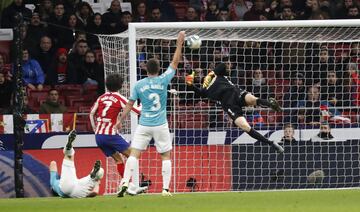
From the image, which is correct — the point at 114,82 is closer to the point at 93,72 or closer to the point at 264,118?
the point at 264,118

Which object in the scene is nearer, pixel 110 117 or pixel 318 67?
pixel 110 117

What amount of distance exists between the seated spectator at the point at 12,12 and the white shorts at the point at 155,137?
6837 mm

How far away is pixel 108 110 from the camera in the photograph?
17172 millimetres

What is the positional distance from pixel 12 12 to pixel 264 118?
223 inches

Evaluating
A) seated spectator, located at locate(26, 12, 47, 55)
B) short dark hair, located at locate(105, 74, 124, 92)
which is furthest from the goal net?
seated spectator, located at locate(26, 12, 47, 55)

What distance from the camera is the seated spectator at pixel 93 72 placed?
21.6m

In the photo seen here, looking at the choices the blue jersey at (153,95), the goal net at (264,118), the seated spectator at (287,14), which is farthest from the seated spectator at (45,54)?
the blue jersey at (153,95)

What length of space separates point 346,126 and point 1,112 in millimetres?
6169

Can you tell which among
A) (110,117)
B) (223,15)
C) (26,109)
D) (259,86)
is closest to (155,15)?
(223,15)

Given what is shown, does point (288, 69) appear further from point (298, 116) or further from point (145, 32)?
point (145, 32)

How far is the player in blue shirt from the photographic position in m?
15.9

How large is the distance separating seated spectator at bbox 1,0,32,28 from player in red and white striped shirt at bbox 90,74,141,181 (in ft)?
18.1

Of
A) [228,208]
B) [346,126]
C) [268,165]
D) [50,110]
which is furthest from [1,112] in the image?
[228,208]

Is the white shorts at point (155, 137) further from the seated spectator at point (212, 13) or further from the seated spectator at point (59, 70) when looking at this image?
the seated spectator at point (212, 13)
